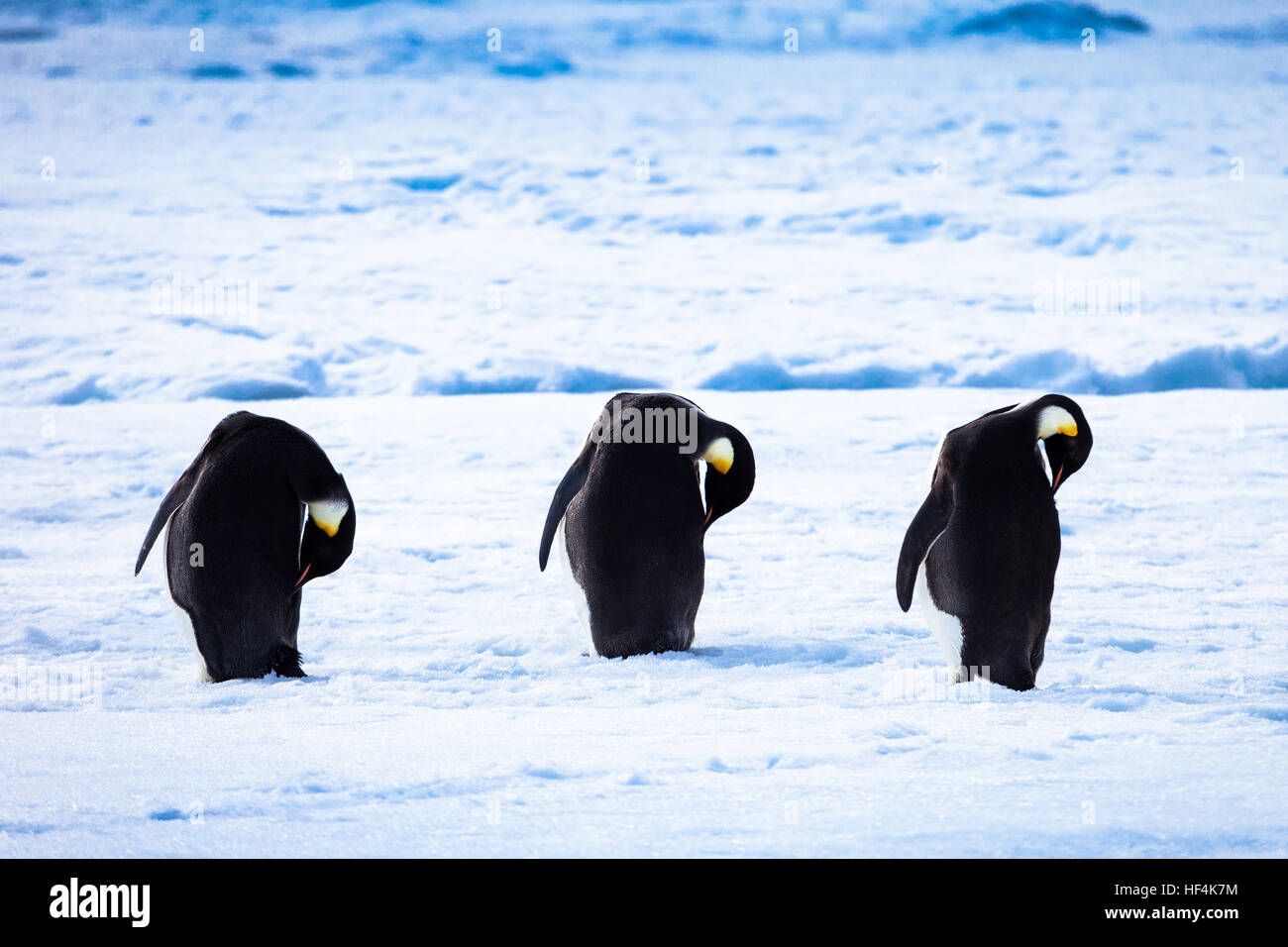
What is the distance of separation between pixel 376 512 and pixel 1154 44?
27.6 metres

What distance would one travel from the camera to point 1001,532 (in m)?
3.38

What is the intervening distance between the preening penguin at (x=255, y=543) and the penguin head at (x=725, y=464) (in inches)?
38.3

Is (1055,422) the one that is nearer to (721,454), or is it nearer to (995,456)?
(995,456)

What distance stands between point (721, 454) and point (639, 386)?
21.1 feet

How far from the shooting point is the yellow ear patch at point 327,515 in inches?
138

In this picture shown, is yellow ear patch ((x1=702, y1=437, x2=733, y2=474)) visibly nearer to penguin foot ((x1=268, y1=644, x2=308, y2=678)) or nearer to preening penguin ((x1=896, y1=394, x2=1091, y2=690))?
preening penguin ((x1=896, y1=394, x2=1091, y2=690))

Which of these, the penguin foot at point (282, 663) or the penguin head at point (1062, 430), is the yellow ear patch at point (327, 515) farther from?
the penguin head at point (1062, 430)

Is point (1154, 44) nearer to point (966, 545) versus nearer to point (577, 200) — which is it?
point (577, 200)

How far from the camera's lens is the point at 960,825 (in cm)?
212

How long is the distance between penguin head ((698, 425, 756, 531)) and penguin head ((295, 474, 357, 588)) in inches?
38.3
